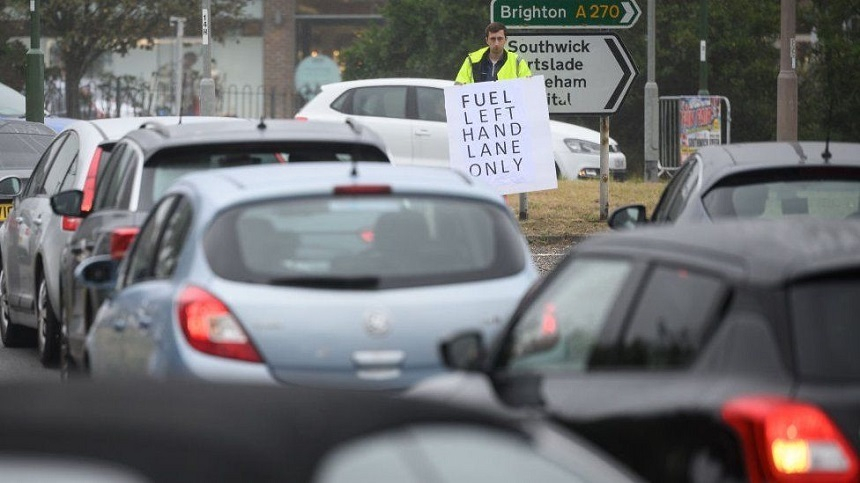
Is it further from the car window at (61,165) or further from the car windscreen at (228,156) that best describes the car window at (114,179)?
the car window at (61,165)

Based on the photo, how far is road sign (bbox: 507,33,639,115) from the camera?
1842cm

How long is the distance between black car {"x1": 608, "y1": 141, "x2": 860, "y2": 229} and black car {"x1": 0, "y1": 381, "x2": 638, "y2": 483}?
5.59 m

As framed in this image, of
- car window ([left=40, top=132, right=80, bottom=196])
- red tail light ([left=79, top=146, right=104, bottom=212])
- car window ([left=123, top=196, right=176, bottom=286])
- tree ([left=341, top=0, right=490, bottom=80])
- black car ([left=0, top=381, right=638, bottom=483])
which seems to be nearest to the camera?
black car ([left=0, top=381, right=638, bottom=483])

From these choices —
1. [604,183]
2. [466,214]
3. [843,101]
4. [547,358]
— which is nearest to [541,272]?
[604,183]

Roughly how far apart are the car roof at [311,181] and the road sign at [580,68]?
11.0m

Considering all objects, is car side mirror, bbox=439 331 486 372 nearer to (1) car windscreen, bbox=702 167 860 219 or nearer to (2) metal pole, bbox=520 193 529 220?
(1) car windscreen, bbox=702 167 860 219

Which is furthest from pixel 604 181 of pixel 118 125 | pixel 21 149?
pixel 118 125

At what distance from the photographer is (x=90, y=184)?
11.2 m

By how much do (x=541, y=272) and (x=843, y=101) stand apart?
Answer: 18.7m

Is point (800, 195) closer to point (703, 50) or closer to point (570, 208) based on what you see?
point (570, 208)

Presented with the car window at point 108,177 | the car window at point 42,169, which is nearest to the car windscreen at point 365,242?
the car window at point 108,177

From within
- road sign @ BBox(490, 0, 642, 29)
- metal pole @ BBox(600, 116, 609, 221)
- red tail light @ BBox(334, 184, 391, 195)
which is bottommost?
metal pole @ BBox(600, 116, 609, 221)

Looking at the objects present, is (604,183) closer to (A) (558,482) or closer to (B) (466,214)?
(B) (466,214)

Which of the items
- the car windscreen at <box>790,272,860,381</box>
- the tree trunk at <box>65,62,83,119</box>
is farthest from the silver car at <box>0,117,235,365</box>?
the tree trunk at <box>65,62,83,119</box>
